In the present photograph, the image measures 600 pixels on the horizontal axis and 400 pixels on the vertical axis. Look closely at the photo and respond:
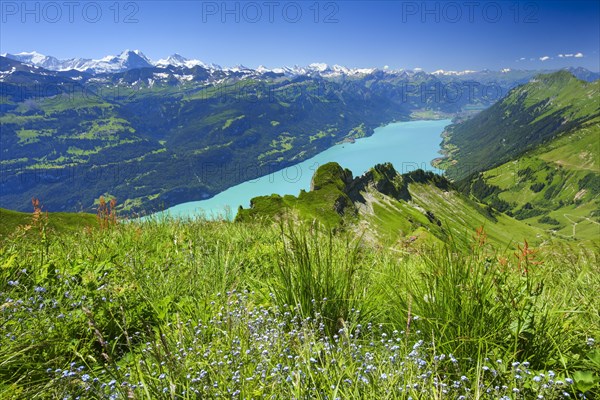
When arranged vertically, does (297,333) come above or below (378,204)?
above

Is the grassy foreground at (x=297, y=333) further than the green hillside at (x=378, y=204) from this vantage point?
No

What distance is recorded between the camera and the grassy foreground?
2832mm

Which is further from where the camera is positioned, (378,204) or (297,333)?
(378,204)

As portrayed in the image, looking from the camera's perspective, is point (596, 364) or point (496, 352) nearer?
point (596, 364)

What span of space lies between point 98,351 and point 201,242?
12.5ft

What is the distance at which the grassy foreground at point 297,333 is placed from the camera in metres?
2.83

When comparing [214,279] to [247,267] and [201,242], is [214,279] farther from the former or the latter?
[201,242]

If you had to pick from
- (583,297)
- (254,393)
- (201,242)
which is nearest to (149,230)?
(201,242)

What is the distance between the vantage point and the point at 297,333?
3.54 meters

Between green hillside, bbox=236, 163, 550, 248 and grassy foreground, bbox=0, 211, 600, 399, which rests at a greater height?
grassy foreground, bbox=0, 211, 600, 399

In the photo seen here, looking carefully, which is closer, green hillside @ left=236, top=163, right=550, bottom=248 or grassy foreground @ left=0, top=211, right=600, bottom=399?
grassy foreground @ left=0, top=211, right=600, bottom=399

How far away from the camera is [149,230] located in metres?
8.96

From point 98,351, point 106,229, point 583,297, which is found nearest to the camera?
point 98,351

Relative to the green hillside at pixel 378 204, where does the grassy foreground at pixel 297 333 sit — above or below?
above
